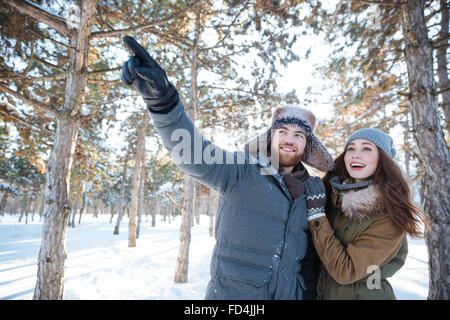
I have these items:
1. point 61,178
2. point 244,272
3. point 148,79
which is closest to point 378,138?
point 244,272

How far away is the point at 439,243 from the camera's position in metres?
3.40

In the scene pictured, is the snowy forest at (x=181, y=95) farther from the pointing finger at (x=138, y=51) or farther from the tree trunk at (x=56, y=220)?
the pointing finger at (x=138, y=51)

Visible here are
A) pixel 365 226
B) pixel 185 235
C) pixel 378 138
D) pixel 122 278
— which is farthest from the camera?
pixel 122 278

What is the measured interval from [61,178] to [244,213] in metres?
3.41

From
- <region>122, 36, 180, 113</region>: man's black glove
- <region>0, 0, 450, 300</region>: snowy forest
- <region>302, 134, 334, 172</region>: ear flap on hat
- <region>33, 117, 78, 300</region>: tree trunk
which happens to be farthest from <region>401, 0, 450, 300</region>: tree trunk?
<region>33, 117, 78, 300</region>: tree trunk

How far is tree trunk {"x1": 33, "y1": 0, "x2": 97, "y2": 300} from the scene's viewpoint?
342cm

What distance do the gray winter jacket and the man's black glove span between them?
0.06 m

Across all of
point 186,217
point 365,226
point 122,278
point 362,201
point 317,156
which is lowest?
point 122,278

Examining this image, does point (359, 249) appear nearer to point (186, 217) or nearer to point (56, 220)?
point (56, 220)

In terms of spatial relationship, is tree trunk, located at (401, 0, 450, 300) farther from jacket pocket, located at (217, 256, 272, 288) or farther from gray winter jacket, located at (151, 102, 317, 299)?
jacket pocket, located at (217, 256, 272, 288)

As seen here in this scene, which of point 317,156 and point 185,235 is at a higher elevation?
point 317,156

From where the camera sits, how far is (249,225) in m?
1.52

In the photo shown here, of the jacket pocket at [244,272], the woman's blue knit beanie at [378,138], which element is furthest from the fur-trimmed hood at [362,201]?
the jacket pocket at [244,272]
